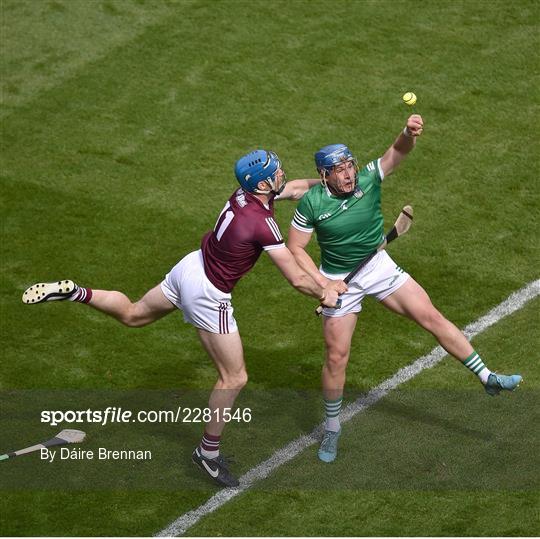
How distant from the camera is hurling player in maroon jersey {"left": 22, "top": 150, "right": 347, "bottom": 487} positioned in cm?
1077

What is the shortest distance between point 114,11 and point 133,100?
84.2 inches

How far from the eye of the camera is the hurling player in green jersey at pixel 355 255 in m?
11.2

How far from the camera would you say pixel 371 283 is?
1134cm

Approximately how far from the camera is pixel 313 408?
1250cm

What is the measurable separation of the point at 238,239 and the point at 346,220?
987mm

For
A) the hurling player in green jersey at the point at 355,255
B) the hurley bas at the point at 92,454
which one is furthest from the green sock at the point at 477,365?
the hurley bas at the point at 92,454

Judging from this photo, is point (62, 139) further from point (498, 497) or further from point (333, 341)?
point (498, 497)

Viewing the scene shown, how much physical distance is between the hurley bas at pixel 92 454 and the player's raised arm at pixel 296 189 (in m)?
2.65

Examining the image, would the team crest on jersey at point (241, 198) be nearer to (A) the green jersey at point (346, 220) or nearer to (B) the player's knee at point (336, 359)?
(A) the green jersey at point (346, 220)

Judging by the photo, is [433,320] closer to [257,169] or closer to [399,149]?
[399,149]

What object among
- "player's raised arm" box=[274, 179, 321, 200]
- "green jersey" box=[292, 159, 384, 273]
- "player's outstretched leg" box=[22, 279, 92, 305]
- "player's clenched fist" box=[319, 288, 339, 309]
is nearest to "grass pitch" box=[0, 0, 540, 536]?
"player's outstretched leg" box=[22, 279, 92, 305]

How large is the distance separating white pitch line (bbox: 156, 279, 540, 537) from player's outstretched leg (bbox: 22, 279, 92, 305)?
2145 millimetres

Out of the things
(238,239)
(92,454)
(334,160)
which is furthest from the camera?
(92,454)

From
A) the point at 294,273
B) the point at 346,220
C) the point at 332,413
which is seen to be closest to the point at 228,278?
the point at 294,273
